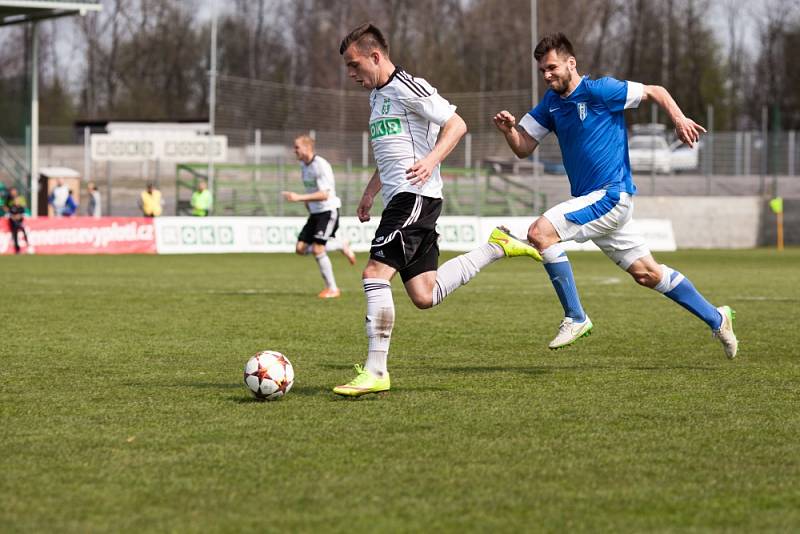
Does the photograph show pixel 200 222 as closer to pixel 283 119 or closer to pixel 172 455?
pixel 283 119

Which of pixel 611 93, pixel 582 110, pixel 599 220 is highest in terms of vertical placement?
pixel 611 93

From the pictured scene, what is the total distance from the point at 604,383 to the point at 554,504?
322 cm

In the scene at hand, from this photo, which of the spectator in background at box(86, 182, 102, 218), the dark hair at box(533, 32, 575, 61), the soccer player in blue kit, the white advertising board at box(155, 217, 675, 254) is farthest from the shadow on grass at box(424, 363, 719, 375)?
the spectator in background at box(86, 182, 102, 218)

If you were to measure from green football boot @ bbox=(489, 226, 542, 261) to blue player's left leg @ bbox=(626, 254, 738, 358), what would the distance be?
0.68 m

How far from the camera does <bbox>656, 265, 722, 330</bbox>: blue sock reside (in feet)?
27.5

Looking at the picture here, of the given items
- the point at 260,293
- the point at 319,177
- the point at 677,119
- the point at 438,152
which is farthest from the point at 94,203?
the point at 438,152

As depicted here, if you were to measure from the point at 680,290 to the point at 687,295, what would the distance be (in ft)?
0.18

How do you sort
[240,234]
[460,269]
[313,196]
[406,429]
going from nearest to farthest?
[406,429] → [460,269] → [313,196] → [240,234]

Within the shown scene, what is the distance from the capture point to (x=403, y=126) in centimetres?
720

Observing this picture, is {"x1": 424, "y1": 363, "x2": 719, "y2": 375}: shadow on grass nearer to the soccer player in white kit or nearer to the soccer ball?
the soccer player in white kit

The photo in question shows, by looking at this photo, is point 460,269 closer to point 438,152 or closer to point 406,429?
point 438,152

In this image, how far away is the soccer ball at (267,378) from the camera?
684 cm

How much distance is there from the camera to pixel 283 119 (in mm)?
45031

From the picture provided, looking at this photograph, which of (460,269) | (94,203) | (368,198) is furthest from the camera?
(94,203)
